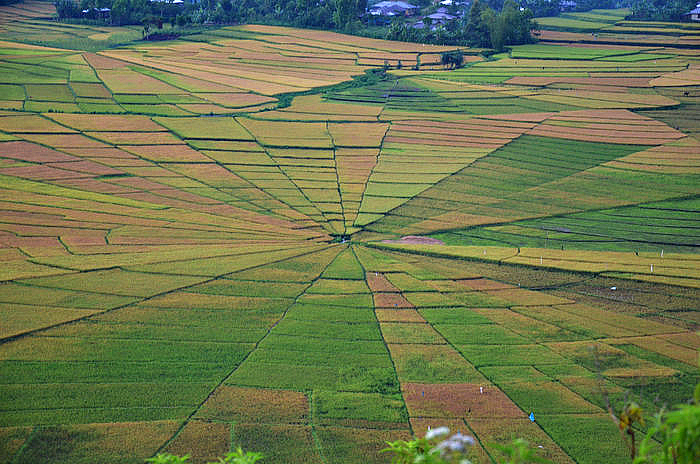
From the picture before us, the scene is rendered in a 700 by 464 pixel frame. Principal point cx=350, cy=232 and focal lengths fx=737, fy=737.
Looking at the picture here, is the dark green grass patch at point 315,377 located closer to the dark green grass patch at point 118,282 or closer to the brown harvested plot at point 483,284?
the dark green grass patch at point 118,282

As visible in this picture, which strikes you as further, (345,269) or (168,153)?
(168,153)

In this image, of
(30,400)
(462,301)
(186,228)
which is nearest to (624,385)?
(462,301)

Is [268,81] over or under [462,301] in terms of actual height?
over

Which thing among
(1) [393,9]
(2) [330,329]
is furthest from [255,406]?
(1) [393,9]

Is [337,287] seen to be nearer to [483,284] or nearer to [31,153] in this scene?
[483,284]

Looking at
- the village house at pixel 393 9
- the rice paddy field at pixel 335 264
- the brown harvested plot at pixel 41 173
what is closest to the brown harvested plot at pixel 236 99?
the rice paddy field at pixel 335 264

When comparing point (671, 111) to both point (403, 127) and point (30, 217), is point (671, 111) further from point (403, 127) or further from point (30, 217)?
point (30, 217)

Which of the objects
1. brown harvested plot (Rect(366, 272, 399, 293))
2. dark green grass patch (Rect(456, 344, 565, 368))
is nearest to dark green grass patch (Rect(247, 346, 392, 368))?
dark green grass patch (Rect(456, 344, 565, 368))
